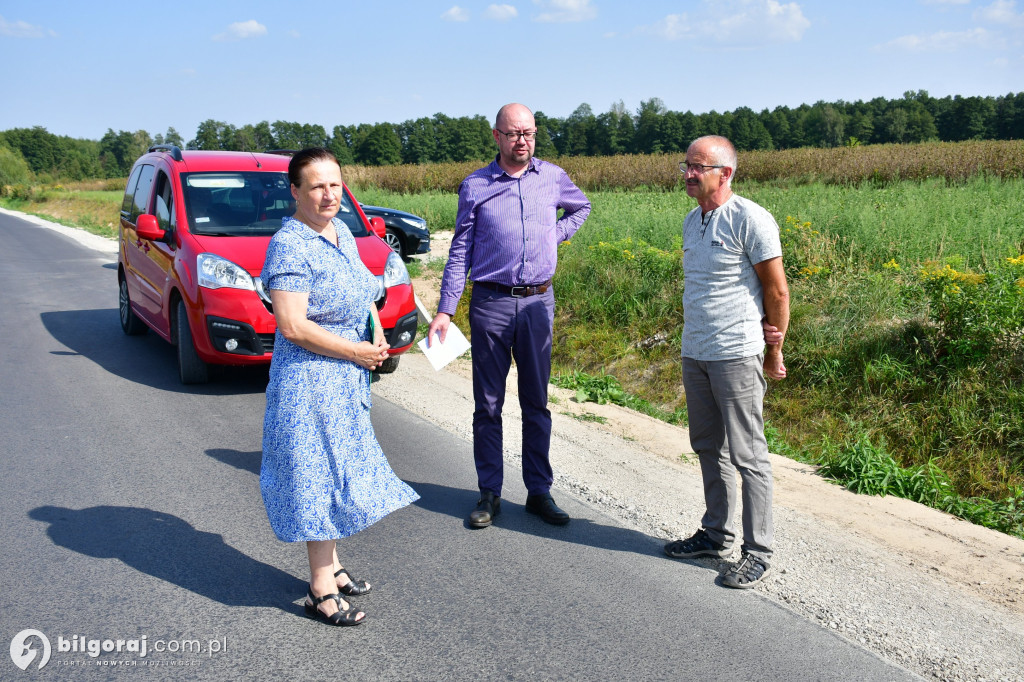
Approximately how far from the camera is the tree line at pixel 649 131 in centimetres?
6022

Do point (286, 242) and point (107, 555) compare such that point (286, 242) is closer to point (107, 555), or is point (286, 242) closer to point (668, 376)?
point (107, 555)

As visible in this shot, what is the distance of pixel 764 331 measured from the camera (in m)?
3.88

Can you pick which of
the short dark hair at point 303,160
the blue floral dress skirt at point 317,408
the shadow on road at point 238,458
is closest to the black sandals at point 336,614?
the blue floral dress skirt at point 317,408

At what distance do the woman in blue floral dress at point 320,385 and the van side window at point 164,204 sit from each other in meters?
5.05

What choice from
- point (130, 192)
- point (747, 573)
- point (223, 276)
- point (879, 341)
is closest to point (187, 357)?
point (223, 276)

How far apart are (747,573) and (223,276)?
4.98 m

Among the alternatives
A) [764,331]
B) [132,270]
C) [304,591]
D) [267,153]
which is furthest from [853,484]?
[132,270]

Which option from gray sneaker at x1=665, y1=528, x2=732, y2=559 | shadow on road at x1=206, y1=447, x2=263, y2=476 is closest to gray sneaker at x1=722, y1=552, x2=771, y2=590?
gray sneaker at x1=665, y1=528, x2=732, y2=559

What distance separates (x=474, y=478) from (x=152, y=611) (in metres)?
2.27

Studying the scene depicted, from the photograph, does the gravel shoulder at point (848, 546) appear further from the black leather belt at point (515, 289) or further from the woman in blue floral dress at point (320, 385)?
the woman in blue floral dress at point (320, 385)

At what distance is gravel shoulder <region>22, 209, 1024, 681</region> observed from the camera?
10.6 ft

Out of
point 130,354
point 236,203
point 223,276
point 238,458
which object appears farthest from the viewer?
point 130,354

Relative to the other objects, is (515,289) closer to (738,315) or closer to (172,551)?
(738,315)

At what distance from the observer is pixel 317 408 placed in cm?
319
